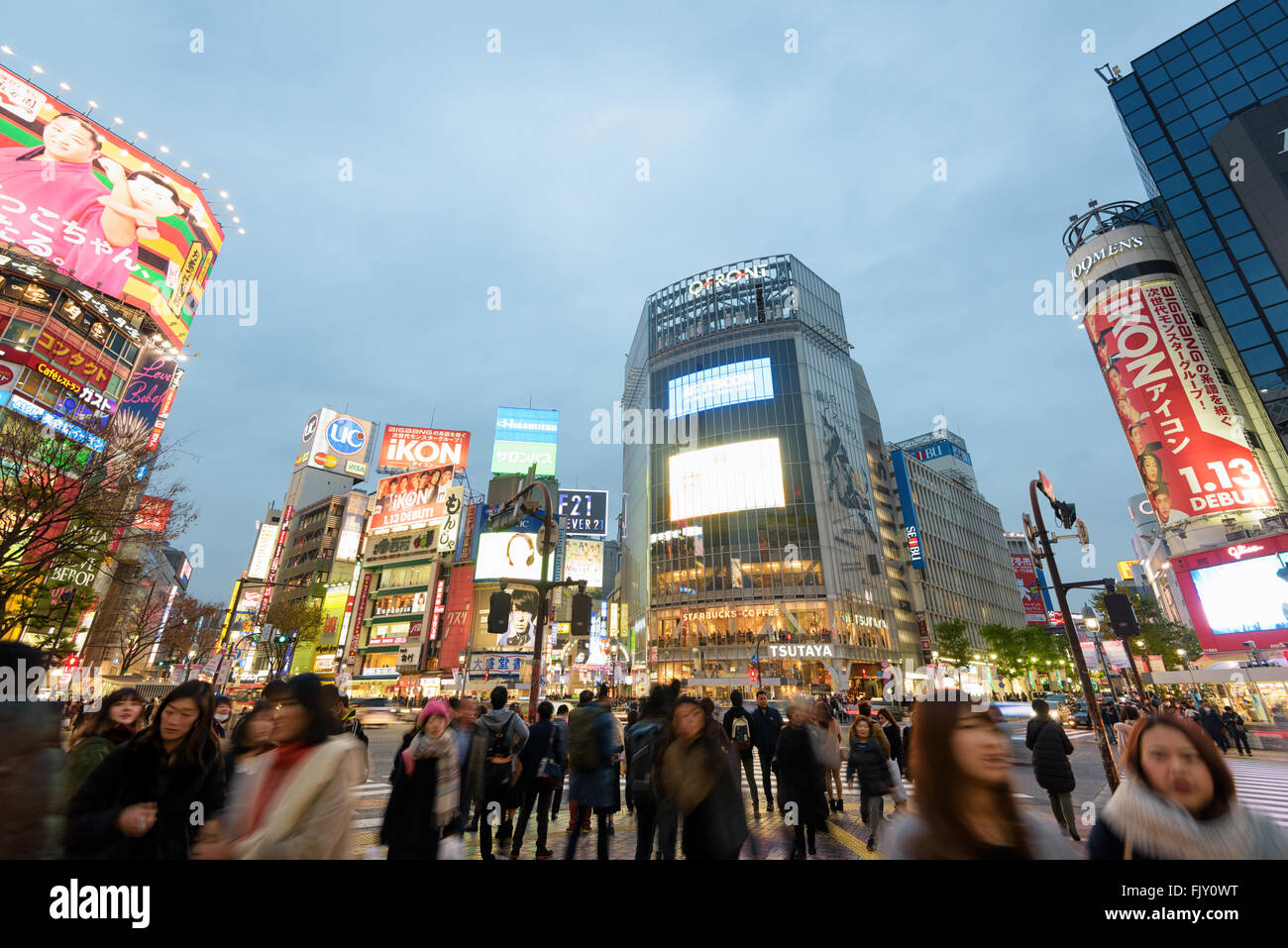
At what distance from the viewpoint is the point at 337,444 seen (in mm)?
83875

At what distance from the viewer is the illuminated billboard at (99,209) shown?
34750 millimetres

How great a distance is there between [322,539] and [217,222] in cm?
4752

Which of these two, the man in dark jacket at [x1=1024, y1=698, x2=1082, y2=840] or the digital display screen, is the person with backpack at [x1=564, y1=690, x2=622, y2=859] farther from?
the digital display screen

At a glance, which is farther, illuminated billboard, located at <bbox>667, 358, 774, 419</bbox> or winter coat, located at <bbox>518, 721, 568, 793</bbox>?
illuminated billboard, located at <bbox>667, 358, 774, 419</bbox>

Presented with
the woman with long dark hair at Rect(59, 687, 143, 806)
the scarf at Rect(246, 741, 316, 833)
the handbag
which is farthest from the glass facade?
the woman with long dark hair at Rect(59, 687, 143, 806)

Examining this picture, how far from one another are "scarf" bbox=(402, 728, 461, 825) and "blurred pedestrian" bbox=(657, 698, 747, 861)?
211 centimetres

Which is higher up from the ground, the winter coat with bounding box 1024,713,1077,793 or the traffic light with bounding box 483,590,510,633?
the traffic light with bounding box 483,590,510,633

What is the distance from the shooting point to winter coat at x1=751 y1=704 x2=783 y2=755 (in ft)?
34.4

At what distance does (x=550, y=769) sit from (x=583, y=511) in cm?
6171

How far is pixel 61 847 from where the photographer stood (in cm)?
308

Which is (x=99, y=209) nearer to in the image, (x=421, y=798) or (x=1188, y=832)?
(x=421, y=798)

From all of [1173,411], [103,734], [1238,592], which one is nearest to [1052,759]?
[103,734]
